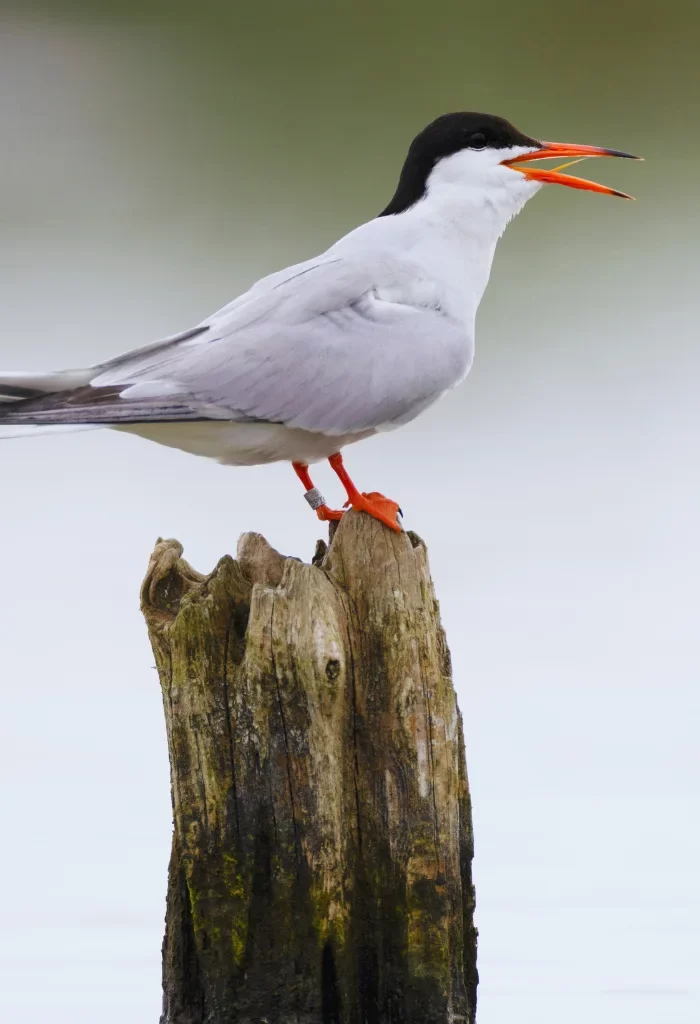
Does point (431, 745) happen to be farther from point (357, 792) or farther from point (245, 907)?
point (245, 907)

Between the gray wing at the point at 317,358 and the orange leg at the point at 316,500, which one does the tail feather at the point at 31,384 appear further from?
the orange leg at the point at 316,500

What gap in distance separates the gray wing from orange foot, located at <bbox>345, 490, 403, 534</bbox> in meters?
0.26

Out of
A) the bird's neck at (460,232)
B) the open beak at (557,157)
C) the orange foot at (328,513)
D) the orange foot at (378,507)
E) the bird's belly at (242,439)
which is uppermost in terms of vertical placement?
the open beak at (557,157)

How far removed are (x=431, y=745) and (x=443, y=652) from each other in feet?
0.82

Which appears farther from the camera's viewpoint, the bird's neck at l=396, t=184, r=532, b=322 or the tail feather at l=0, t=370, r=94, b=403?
the bird's neck at l=396, t=184, r=532, b=322

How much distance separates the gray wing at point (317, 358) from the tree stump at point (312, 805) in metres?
0.63

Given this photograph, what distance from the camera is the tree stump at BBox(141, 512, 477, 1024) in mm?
3125

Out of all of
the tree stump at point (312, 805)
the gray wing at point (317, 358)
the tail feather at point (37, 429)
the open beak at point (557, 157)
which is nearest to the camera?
the tree stump at point (312, 805)

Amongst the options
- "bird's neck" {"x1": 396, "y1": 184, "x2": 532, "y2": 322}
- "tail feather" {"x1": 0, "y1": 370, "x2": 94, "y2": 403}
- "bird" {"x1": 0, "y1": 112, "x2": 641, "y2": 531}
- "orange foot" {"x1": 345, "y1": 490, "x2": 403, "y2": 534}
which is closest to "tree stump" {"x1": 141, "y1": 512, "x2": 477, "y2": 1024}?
"orange foot" {"x1": 345, "y1": 490, "x2": 403, "y2": 534}

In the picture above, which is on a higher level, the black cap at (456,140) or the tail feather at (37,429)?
the black cap at (456,140)

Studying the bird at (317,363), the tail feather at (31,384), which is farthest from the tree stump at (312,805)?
→ the tail feather at (31,384)

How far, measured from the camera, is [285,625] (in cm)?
312

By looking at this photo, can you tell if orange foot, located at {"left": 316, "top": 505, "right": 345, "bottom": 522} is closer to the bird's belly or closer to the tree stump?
the bird's belly

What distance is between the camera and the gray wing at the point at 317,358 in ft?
12.0
